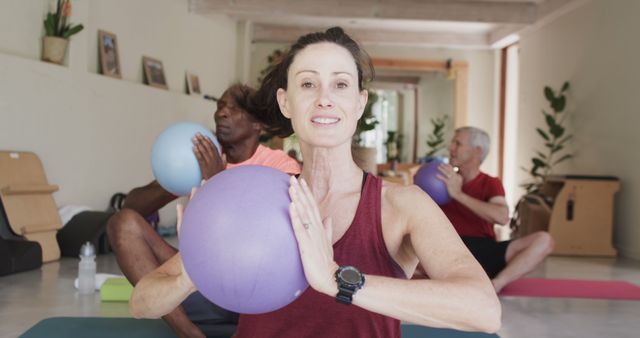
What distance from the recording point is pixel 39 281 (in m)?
4.00

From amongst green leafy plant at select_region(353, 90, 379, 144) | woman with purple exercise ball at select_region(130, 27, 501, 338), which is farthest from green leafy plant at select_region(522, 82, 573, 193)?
woman with purple exercise ball at select_region(130, 27, 501, 338)

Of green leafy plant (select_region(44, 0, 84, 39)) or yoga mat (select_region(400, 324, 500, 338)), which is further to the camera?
green leafy plant (select_region(44, 0, 84, 39))

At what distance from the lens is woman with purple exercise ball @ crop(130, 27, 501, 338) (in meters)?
1.14

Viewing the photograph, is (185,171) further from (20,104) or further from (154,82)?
(154,82)

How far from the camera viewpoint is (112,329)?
9.12 feet

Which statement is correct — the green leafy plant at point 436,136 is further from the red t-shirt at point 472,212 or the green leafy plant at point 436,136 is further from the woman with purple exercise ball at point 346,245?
the woman with purple exercise ball at point 346,245

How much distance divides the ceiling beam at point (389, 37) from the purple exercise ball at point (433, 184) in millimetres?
6419

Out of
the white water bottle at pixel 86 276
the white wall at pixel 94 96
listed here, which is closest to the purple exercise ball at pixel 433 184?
the white water bottle at pixel 86 276

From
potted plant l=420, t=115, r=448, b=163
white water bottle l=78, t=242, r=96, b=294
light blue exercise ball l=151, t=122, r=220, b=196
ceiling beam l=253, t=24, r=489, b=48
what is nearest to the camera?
light blue exercise ball l=151, t=122, r=220, b=196

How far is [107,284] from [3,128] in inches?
76.9

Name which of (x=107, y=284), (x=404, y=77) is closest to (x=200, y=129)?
(x=107, y=284)

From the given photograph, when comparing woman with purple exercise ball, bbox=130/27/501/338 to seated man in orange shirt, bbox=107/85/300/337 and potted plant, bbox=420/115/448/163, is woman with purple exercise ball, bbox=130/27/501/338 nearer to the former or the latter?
seated man in orange shirt, bbox=107/85/300/337

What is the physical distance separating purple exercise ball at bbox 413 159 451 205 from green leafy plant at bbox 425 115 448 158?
786 centimetres

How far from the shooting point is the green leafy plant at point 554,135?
7.73 m
